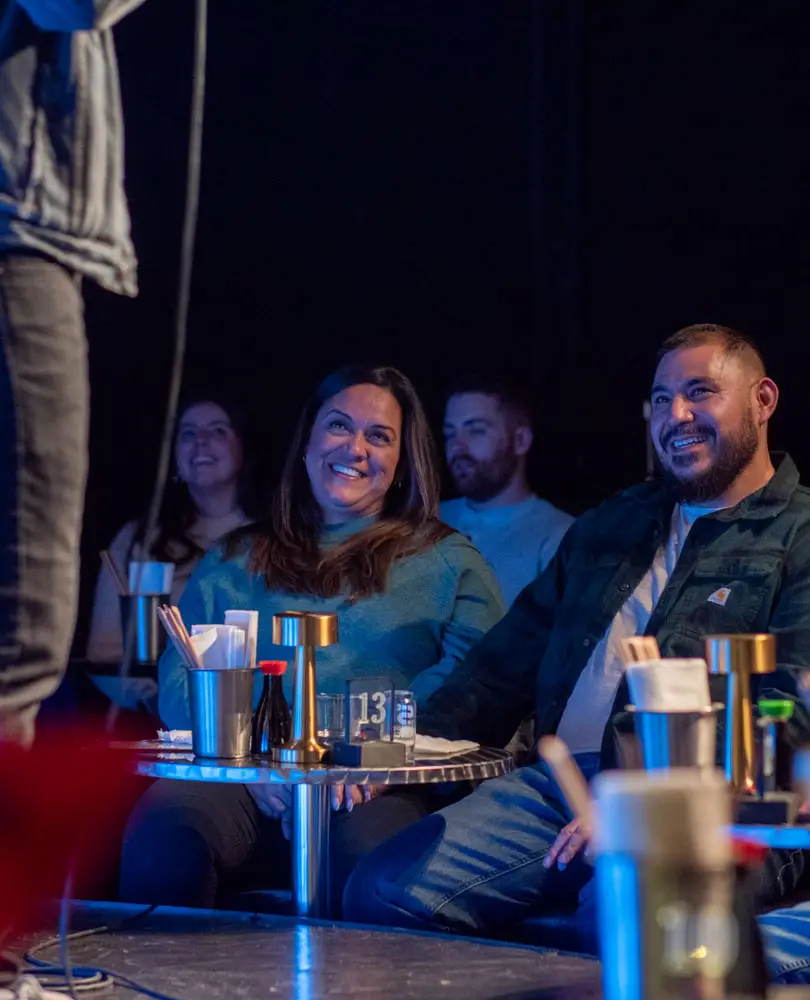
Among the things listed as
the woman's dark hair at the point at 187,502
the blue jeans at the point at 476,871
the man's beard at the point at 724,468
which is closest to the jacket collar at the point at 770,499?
the man's beard at the point at 724,468

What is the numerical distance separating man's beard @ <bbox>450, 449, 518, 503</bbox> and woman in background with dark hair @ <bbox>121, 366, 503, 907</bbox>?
3.46 feet

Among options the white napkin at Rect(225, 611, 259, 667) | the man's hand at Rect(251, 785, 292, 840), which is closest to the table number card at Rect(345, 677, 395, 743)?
the white napkin at Rect(225, 611, 259, 667)

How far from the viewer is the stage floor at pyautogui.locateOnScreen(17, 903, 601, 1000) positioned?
5.36 ft

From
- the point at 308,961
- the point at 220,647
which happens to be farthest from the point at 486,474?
the point at 308,961

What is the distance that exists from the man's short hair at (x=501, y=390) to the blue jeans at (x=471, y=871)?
172 centimetres

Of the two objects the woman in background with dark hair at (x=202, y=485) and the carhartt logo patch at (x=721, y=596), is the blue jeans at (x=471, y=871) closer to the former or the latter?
the carhartt logo patch at (x=721, y=596)

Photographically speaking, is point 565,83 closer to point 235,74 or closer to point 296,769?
point 235,74

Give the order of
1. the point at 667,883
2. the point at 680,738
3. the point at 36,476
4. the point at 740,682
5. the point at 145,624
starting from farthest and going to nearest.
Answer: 1. the point at 145,624
2. the point at 36,476
3. the point at 740,682
4. the point at 680,738
5. the point at 667,883

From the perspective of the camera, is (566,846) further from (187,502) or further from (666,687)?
(187,502)

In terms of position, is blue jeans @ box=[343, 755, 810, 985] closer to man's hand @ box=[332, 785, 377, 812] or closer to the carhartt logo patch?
man's hand @ box=[332, 785, 377, 812]

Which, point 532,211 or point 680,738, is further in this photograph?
point 532,211

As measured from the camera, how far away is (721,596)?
2.39m

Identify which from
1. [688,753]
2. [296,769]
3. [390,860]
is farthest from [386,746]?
[688,753]

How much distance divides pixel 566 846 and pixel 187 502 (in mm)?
1747
